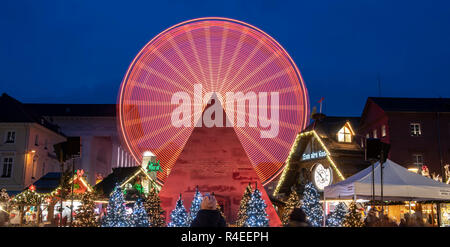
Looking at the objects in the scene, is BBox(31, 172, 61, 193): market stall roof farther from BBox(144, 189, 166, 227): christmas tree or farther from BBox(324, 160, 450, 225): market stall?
BBox(324, 160, 450, 225): market stall

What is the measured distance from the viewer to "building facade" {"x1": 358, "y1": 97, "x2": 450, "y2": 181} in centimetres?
3256

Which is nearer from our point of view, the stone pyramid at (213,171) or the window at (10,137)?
the stone pyramid at (213,171)

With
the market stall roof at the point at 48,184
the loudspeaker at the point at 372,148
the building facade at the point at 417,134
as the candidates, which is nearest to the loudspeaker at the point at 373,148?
the loudspeaker at the point at 372,148

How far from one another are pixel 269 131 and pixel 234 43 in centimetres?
475

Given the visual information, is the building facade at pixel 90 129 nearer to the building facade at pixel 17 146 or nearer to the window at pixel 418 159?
the building facade at pixel 17 146

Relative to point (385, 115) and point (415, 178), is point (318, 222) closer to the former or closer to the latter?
point (415, 178)

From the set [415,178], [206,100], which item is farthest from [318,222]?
[206,100]

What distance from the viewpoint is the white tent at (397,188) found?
37.9 ft

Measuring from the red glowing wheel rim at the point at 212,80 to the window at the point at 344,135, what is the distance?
4.27 m

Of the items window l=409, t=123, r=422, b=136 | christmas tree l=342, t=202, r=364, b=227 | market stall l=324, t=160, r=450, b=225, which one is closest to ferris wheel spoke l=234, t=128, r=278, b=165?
market stall l=324, t=160, r=450, b=225

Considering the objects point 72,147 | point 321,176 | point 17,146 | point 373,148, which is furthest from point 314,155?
point 17,146

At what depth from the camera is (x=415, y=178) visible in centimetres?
1216

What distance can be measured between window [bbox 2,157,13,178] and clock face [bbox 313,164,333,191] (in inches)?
1081
